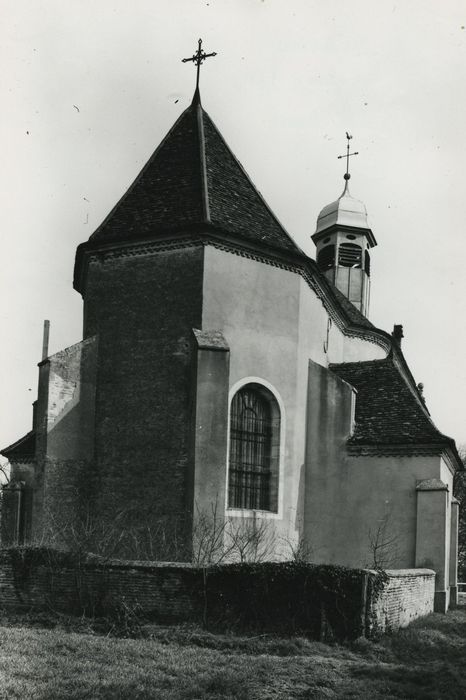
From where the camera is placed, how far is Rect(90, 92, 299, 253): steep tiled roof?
19.4 m

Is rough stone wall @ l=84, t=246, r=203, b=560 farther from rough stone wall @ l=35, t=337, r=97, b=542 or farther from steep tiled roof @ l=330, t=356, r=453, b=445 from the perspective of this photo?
steep tiled roof @ l=330, t=356, r=453, b=445

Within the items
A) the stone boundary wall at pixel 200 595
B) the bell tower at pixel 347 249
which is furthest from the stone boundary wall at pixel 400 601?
the bell tower at pixel 347 249

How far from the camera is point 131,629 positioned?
12.2 meters

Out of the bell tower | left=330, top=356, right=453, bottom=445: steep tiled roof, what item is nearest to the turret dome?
the bell tower

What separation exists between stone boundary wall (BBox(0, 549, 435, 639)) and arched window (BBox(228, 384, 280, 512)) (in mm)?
5701

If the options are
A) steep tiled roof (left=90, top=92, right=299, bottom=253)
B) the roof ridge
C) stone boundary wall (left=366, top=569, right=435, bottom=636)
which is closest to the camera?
stone boundary wall (left=366, top=569, right=435, bottom=636)

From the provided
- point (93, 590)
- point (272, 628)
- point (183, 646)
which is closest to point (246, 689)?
point (183, 646)

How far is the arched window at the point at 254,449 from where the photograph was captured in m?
18.8

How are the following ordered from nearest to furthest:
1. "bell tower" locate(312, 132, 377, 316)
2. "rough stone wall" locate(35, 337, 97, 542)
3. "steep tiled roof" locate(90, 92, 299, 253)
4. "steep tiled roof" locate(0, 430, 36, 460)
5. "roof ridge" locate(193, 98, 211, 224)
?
"rough stone wall" locate(35, 337, 97, 542)
"roof ridge" locate(193, 98, 211, 224)
"steep tiled roof" locate(90, 92, 299, 253)
"steep tiled roof" locate(0, 430, 36, 460)
"bell tower" locate(312, 132, 377, 316)

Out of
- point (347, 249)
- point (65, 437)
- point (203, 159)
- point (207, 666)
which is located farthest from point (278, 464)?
point (347, 249)

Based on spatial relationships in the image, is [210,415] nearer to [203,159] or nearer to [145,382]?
[145,382]

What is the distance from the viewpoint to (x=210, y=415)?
17.3 meters

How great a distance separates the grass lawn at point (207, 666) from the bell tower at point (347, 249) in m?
26.5

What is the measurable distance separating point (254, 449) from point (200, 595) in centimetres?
686
